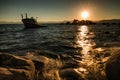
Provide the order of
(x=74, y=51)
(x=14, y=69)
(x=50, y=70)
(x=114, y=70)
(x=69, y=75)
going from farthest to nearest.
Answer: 1. (x=74, y=51)
2. (x=50, y=70)
3. (x=69, y=75)
4. (x=114, y=70)
5. (x=14, y=69)

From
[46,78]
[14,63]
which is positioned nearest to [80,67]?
[46,78]

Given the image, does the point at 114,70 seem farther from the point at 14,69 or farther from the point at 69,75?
the point at 14,69

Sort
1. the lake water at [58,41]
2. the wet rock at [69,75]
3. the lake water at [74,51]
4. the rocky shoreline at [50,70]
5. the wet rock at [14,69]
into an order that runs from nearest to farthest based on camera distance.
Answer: the wet rock at [14,69] < the rocky shoreline at [50,70] < the wet rock at [69,75] < the lake water at [74,51] < the lake water at [58,41]

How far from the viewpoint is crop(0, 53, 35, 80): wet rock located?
5.60m

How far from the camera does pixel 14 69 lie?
6121 mm

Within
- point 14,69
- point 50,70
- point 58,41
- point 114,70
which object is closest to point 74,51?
point 50,70

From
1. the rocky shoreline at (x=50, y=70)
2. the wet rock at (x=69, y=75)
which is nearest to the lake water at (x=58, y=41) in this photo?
the rocky shoreline at (x=50, y=70)

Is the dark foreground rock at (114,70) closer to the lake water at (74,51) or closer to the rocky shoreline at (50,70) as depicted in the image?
the rocky shoreline at (50,70)

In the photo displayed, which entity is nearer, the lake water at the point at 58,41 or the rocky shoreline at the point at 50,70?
the rocky shoreline at the point at 50,70

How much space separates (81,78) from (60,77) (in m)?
1.10

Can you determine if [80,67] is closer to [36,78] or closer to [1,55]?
[36,78]

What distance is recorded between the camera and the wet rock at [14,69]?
18.4 ft

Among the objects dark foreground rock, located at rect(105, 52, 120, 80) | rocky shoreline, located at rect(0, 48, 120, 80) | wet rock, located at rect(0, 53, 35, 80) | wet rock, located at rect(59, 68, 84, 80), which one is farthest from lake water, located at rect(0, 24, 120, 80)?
wet rock, located at rect(0, 53, 35, 80)

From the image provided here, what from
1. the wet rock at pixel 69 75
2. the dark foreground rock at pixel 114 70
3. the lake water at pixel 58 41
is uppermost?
the dark foreground rock at pixel 114 70
